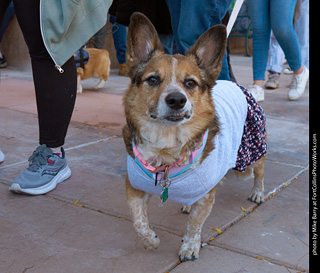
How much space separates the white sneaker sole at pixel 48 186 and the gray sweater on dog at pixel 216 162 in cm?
96

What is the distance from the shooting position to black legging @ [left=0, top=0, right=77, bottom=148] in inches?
125

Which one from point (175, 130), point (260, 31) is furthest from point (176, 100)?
point (260, 31)

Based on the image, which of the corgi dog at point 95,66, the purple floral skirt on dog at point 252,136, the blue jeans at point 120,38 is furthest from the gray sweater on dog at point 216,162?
the blue jeans at point 120,38

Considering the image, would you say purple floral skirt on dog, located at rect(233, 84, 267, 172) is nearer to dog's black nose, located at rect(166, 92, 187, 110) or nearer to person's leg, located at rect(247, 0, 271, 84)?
dog's black nose, located at rect(166, 92, 187, 110)

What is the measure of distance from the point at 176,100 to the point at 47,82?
130 cm

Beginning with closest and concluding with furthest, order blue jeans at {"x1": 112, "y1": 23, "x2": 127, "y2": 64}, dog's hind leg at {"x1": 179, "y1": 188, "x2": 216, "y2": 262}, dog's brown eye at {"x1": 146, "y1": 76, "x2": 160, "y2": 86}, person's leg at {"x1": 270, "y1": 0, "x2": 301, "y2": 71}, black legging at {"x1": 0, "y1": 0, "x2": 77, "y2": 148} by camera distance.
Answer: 1. dog's hind leg at {"x1": 179, "y1": 188, "x2": 216, "y2": 262}
2. dog's brown eye at {"x1": 146, "y1": 76, "x2": 160, "y2": 86}
3. black legging at {"x1": 0, "y1": 0, "x2": 77, "y2": 148}
4. person's leg at {"x1": 270, "y1": 0, "x2": 301, "y2": 71}
5. blue jeans at {"x1": 112, "y1": 23, "x2": 127, "y2": 64}

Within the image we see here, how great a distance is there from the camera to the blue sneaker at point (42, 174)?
10.8 feet

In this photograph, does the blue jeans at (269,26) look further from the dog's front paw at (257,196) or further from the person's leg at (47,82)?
the person's leg at (47,82)

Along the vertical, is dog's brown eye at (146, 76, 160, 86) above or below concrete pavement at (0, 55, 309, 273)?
above

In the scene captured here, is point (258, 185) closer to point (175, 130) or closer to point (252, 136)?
point (252, 136)

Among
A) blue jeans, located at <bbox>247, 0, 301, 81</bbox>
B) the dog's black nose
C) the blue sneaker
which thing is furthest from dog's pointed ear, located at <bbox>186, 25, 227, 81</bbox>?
blue jeans, located at <bbox>247, 0, 301, 81</bbox>

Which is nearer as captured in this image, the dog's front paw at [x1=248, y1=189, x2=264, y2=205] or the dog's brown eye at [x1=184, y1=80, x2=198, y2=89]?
the dog's brown eye at [x1=184, y1=80, x2=198, y2=89]

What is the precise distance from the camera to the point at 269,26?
6418 mm
